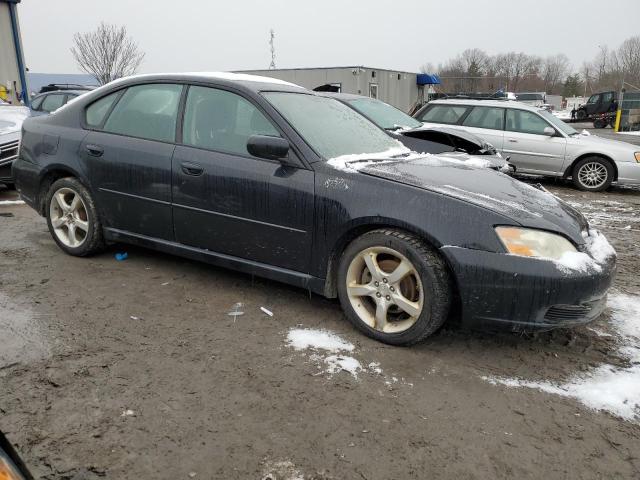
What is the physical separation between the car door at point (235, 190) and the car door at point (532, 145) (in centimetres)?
699

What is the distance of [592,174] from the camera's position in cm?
910

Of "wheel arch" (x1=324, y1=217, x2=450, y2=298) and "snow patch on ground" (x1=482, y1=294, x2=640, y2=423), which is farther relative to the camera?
"wheel arch" (x1=324, y1=217, x2=450, y2=298)

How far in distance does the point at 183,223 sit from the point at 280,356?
4.40ft

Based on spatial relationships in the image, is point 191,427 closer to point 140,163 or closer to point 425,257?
point 425,257

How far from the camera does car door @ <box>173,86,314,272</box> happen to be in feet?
10.7

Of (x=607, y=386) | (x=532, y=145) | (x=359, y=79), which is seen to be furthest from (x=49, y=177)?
(x=359, y=79)

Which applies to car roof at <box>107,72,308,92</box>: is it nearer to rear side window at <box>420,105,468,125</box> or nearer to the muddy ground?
the muddy ground

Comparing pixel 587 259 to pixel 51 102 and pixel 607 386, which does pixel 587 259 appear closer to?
pixel 607 386

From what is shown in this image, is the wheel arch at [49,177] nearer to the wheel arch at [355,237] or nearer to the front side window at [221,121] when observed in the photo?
the front side window at [221,121]

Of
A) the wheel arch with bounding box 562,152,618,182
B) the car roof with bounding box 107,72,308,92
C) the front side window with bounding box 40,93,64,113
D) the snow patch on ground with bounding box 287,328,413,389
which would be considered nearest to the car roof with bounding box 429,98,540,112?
the wheel arch with bounding box 562,152,618,182

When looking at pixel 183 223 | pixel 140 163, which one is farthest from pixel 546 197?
pixel 140 163

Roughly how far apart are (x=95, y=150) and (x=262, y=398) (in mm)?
2624

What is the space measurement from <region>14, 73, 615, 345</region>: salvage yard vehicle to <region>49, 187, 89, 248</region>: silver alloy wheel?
0.04 feet

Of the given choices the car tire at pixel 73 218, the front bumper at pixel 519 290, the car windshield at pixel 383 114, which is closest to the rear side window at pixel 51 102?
the car windshield at pixel 383 114
